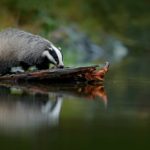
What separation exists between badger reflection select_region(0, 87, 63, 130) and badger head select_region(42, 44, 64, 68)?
1.54m

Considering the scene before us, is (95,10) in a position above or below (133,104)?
above

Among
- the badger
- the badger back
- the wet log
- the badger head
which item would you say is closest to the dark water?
the wet log

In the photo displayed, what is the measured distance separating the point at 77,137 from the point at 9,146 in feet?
2.63

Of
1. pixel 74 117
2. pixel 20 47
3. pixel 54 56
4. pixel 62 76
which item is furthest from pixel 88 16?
pixel 74 117

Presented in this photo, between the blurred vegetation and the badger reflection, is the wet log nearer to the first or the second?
the badger reflection

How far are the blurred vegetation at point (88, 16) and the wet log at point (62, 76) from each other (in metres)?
10.6

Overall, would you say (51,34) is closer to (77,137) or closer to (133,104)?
(133,104)

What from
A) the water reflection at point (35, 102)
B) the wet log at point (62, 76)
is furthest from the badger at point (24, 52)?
the water reflection at point (35, 102)

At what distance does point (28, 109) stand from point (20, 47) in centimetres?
426

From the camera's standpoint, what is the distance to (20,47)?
13.3 metres

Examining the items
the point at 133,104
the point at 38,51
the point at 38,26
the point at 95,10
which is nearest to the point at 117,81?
the point at 38,51

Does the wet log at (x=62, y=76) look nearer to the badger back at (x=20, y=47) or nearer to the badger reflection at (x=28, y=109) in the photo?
the badger back at (x=20, y=47)

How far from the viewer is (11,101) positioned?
10.1 m

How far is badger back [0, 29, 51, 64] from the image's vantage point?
13.2 meters
